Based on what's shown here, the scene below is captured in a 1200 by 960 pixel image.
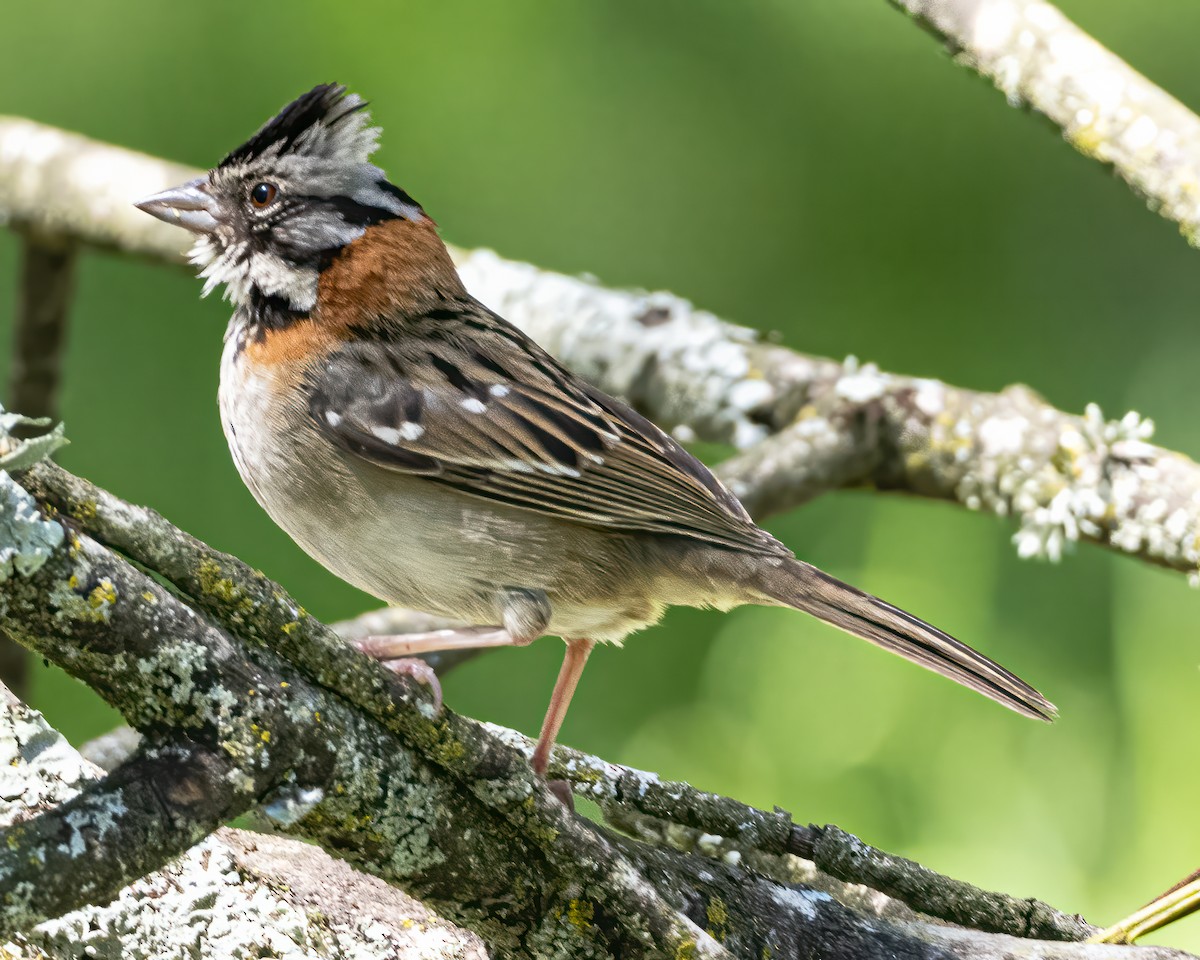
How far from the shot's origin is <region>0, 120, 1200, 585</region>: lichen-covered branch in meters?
3.32

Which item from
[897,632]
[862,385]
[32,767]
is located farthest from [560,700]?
[862,385]

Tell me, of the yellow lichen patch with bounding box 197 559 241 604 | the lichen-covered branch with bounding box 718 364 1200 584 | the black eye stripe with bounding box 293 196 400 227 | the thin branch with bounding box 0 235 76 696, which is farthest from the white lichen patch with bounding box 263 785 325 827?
the thin branch with bounding box 0 235 76 696

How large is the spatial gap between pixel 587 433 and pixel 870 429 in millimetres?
1069

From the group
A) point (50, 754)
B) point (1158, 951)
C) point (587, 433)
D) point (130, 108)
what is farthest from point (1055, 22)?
point (130, 108)

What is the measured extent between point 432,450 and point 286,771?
45.4 inches

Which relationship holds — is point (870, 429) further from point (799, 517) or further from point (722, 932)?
point (722, 932)

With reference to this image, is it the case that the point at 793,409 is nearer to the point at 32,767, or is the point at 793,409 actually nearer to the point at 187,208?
the point at 187,208

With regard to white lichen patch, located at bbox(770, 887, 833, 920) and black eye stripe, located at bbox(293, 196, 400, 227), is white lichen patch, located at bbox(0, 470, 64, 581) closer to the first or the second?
white lichen patch, located at bbox(770, 887, 833, 920)

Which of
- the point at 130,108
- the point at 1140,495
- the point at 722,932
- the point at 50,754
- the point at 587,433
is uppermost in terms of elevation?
the point at 130,108

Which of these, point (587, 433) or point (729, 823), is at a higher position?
point (587, 433)

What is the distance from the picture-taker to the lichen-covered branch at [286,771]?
4.63ft

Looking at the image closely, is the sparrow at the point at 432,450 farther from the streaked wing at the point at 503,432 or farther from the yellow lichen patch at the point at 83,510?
the yellow lichen patch at the point at 83,510

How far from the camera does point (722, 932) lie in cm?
196

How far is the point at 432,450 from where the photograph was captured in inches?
104
